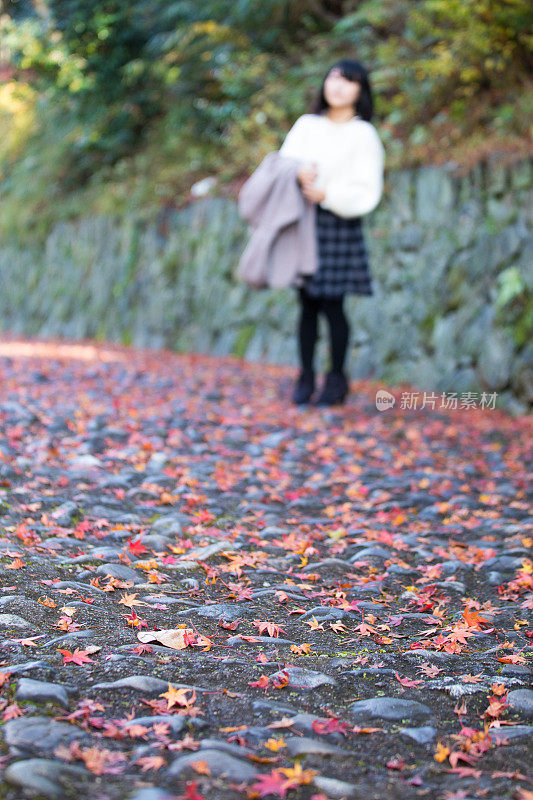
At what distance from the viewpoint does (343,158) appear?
5.59 metres

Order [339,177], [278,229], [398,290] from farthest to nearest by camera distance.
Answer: [398,290], [339,177], [278,229]

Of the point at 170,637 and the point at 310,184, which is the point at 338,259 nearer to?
the point at 310,184

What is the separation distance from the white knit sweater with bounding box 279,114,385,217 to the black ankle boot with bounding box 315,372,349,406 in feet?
3.66

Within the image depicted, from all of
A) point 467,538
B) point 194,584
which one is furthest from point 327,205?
point 194,584

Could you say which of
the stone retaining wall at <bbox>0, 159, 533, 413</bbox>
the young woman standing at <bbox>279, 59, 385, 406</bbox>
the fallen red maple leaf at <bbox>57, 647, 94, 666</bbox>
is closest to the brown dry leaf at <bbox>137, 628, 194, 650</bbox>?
the fallen red maple leaf at <bbox>57, 647, 94, 666</bbox>

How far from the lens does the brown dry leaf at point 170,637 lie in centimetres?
218

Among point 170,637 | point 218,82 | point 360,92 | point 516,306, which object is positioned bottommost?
point 170,637

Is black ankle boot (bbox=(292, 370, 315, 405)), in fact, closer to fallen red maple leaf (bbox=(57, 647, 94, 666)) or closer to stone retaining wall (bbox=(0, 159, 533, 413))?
stone retaining wall (bbox=(0, 159, 533, 413))

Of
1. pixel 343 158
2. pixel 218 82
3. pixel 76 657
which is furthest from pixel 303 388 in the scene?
pixel 218 82

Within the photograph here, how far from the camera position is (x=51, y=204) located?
1451cm

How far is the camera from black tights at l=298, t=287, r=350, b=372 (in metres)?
5.79

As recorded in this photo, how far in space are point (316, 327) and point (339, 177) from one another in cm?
103

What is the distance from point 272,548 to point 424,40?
7.25m

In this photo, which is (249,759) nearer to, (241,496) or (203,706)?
(203,706)
